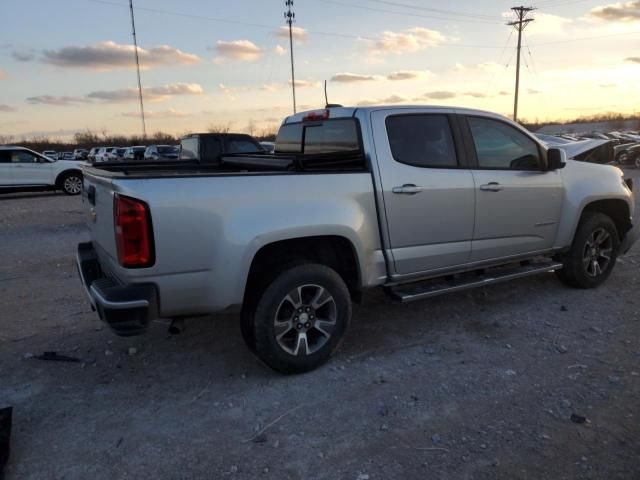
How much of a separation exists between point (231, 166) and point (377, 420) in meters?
3.03

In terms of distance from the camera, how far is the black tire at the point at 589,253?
17.6 ft

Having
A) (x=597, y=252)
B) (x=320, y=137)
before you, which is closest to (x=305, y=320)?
(x=320, y=137)

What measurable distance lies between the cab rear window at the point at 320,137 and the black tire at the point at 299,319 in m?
1.12

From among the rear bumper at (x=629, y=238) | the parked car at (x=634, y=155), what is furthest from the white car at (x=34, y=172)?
the parked car at (x=634, y=155)

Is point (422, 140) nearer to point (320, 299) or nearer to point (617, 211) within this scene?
point (320, 299)

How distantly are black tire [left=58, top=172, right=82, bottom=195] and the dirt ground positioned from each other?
12.4m

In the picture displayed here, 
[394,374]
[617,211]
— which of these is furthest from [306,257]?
[617,211]

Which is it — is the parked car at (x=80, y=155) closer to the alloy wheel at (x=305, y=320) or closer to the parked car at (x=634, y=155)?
the parked car at (x=634, y=155)

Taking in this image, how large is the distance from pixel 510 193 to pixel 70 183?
50.6 ft

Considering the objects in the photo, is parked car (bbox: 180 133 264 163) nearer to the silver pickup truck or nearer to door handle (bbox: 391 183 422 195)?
the silver pickup truck

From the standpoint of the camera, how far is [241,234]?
331 cm

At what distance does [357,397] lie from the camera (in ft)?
11.2

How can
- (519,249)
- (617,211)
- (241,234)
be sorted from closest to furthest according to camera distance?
(241,234), (519,249), (617,211)

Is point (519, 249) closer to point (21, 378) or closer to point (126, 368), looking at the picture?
point (126, 368)
